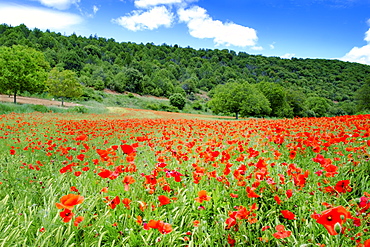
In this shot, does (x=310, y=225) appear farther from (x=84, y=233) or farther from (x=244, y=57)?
(x=244, y=57)

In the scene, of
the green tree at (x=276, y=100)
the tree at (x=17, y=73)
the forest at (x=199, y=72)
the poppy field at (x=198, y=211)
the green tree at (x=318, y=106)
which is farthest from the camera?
the green tree at (x=318, y=106)

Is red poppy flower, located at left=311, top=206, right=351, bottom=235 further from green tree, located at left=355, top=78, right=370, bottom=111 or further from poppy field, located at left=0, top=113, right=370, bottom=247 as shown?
green tree, located at left=355, top=78, right=370, bottom=111

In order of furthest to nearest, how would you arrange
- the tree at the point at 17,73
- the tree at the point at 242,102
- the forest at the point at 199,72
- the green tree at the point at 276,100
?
the forest at the point at 199,72
the green tree at the point at 276,100
the tree at the point at 242,102
the tree at the point at 17,73

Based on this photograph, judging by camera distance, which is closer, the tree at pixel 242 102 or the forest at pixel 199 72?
the tree at pixel 242 102

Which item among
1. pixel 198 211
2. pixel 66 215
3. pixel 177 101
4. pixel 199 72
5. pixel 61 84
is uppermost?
pixel 199 72

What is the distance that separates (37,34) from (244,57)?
3838 inches

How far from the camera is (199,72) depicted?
104 meters


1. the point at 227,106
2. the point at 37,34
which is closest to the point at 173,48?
the point at 37,34

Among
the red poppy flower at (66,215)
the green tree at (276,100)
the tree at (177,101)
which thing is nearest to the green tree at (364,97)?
the green tree at (276,100)

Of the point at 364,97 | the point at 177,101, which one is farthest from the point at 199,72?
the point at 364,97

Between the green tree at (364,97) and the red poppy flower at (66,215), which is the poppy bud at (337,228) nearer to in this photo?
the red poppy flower at (66,215)

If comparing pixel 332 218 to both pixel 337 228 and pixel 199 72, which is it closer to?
pixel 337 228

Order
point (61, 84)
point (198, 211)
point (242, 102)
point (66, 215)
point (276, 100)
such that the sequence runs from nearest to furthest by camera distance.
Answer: point (66, 215)
point (198, 211)
point (61, 84)
point (242, 102)
point (276, 100)

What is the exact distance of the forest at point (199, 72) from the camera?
53.9 meters
